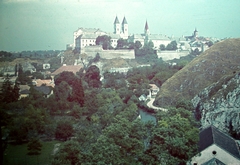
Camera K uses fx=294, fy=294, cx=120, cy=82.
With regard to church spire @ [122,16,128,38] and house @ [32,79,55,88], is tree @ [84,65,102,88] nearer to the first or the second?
house @ [32,79,55,88]

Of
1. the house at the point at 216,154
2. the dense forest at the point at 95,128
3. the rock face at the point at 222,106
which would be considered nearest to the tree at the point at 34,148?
the dense forest at the point at 95,128

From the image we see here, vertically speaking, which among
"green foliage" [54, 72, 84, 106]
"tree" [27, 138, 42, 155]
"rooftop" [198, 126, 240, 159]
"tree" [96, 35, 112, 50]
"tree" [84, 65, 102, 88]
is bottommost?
"tree" [27, 138, 42, 155]

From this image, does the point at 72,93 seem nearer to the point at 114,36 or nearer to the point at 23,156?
the point at 23,156

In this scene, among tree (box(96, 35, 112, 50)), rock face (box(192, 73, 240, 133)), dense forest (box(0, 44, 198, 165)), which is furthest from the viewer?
tree (box(96, 35, 112, 50))

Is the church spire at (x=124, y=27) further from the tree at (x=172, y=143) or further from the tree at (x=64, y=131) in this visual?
the tree at (x=172, y=143)

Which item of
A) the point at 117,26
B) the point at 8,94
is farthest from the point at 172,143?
the point at 117,26

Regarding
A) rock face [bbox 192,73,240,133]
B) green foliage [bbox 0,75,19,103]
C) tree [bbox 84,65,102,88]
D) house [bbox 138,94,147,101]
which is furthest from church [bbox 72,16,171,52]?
rock face [bbox 192,73,240,133]

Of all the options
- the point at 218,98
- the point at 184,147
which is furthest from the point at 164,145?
the point at 218,98
